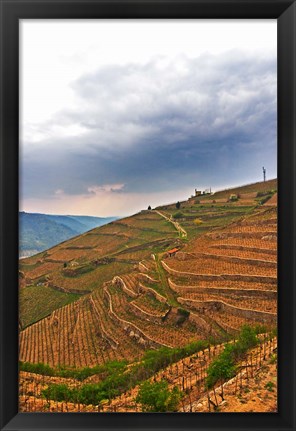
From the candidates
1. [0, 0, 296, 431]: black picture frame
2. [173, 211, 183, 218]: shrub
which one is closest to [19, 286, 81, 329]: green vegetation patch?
[0, 0, 296, 431]: black picture frame

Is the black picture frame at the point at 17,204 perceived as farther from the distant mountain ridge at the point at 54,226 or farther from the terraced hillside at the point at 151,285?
the terraced hillside at the point at 151,285

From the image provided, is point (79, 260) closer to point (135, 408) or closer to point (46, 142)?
point (46, 142)

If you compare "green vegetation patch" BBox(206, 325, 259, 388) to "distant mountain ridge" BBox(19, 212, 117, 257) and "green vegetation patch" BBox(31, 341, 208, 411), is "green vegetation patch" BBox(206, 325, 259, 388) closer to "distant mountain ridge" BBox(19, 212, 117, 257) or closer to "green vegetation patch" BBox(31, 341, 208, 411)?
"green vegetation patch" BBox(31, 341, 208, 411)

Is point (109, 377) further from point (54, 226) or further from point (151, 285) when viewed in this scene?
point (151, 285)

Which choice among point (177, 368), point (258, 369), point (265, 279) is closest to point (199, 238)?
point (265, 279)

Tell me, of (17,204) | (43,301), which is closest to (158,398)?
(17,204)
